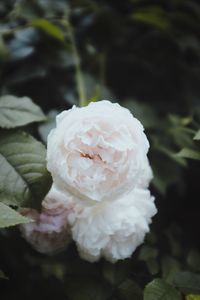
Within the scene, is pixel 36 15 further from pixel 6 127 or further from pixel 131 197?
pixel 131 197

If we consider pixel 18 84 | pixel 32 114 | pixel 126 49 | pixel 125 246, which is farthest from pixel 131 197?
pixel 126 49

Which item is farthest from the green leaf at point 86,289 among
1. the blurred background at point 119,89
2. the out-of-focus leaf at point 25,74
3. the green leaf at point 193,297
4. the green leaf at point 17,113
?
the out-of-focus leaf at point 25,74

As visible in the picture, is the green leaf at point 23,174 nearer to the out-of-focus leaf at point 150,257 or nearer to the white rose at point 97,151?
the white rose at point 97,151

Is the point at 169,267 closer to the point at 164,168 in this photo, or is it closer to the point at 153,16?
the point at 164,168

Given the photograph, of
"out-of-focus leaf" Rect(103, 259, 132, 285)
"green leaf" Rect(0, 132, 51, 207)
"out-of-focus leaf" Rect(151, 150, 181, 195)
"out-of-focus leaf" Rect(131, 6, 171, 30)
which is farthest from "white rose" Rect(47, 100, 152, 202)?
"out-of-focus leaf" Rect(131, 6, 171, 30)

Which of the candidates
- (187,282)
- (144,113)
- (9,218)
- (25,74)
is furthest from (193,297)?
(25,74)

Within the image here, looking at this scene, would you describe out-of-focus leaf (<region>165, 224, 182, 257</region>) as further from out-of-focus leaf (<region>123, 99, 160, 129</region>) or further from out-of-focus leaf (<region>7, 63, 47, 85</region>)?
out-of-focus leaf (<region>7, 63, 47, 85</region>)
